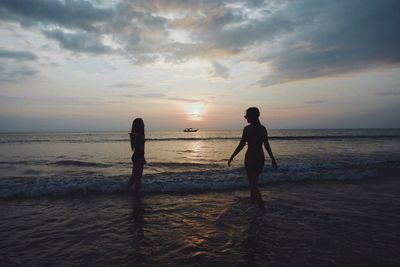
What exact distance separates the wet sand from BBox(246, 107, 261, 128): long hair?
7.46 feet

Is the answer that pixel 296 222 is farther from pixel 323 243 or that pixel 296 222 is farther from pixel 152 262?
pixel 152 262

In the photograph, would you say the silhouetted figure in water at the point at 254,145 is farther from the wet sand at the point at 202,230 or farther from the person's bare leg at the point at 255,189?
the wet sand at the point at 202,230

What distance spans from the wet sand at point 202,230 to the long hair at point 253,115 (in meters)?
2.27

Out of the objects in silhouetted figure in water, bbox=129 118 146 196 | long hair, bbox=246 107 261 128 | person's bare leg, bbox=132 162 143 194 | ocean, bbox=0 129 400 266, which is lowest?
ocean, bbox=0 129 400 266

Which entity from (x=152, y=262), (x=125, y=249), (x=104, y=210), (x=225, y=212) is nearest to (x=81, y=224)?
(x=104, y=210)

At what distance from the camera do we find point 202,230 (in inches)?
220

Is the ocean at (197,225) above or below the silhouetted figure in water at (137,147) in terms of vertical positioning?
below

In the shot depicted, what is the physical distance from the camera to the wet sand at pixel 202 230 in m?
4.27

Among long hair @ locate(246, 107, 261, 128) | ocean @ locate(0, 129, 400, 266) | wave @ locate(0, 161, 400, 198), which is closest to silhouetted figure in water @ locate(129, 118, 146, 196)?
ocean @ locate(0, 129, 400, 266)

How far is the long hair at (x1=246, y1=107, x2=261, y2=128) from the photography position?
6383mm

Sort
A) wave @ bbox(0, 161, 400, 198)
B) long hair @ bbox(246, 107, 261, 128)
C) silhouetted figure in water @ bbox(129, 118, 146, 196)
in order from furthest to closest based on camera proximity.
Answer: wave @ bbox(0, 161, 400, 198), silhouetted figure in water @ bbox(129, 118, 146, 196), long hair @ bbox(246, 107, 261, 128)

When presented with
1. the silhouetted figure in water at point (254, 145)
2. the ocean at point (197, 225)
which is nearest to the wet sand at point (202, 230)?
the ocean at point (197, 225)

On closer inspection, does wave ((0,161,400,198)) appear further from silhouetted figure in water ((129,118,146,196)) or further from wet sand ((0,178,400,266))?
silhouetted figure in water ((129,118,146,196))

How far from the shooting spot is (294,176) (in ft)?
Answer: 38.5
